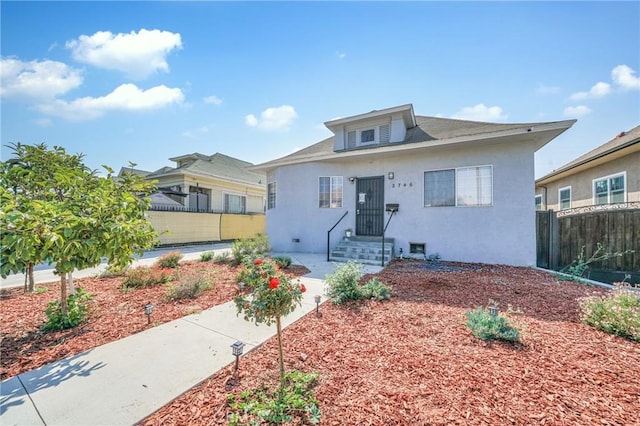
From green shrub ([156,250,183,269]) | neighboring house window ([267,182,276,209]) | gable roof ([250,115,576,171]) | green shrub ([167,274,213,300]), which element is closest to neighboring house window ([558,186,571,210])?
gable roof ([250,115,576,171])

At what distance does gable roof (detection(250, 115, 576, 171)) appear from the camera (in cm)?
651

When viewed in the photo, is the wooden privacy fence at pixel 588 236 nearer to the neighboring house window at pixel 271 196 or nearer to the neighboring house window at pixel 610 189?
the neighboring house window at pixel 610 189

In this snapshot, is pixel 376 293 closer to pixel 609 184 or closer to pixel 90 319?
pixel 90 319

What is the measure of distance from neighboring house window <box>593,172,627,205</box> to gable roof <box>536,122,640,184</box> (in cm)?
83

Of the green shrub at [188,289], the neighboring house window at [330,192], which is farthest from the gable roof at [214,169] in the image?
the green shrub at [188,289]

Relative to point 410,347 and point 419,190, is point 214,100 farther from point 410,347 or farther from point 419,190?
point 410,347

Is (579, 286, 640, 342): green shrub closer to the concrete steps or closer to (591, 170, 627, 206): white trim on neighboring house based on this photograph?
the concrete steps

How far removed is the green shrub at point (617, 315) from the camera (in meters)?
2.99

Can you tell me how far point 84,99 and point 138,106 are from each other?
4.82ft

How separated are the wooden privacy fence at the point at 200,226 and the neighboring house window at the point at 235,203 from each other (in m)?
1.72

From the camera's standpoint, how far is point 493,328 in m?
2.96

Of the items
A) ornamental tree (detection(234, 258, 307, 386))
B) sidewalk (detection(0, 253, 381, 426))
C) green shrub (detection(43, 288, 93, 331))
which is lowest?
sidewalk (detection(0, 253, 381, 426))

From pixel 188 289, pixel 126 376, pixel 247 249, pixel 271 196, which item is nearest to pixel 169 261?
pixel 247 249

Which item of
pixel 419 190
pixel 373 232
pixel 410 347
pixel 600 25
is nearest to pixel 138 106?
pixel 373 232
